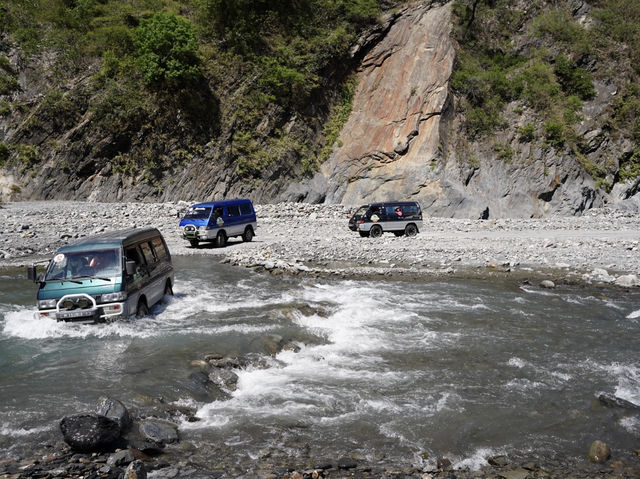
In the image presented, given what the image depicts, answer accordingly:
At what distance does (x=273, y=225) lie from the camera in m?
30.6

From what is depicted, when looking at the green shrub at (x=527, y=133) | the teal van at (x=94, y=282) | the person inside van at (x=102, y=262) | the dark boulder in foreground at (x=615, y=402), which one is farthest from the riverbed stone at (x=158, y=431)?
the green shrub at (x=527, y=133)

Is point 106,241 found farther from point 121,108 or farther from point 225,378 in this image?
point 121,108

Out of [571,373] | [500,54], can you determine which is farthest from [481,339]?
[500,54]

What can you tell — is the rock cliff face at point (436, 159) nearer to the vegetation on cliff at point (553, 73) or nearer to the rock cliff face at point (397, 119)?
the rock cliff face at point (397, 119)

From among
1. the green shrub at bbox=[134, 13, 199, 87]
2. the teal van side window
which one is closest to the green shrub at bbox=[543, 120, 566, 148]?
the green shrub at bbox=[134, 13, 199, 87]

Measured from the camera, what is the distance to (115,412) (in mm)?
6824

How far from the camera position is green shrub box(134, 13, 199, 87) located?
34375mm

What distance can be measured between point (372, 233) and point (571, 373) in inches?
665

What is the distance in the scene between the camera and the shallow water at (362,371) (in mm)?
7172

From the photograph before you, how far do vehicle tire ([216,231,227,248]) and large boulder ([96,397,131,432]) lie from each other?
1726 centimetres

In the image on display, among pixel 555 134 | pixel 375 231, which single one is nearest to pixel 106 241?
pixel 375 231

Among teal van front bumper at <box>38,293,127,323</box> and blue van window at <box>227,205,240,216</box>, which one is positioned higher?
blue van window at <box>227,205,240,216</box>

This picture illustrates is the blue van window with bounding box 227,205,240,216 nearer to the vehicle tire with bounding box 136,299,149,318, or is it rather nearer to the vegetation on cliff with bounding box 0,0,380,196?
the vegetation on cliff with bounding box 0,0,380,196

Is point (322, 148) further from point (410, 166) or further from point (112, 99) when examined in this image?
point (112, 99)
